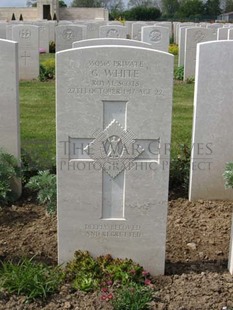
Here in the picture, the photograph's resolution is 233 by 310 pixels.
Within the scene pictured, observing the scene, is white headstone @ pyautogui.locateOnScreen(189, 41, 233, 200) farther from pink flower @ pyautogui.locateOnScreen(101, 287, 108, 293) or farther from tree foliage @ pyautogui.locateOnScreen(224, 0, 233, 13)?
tree foliage @ pyautogui.locateOnScreen(224, 0, 233, 13)

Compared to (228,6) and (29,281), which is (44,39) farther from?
(228,6)

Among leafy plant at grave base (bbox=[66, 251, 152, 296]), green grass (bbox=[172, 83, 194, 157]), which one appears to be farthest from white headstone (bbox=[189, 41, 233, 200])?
leafy plant at grave base (bbox=[66, 251, 152, 296])

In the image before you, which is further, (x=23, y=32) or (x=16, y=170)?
(x=23, y=32)

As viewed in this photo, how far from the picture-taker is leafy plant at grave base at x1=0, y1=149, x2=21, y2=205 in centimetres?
477

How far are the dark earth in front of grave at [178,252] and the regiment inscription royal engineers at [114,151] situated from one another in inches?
11.2

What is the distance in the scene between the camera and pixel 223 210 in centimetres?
505

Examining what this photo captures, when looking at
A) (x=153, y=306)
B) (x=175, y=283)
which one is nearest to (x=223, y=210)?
(x=175, y=283)

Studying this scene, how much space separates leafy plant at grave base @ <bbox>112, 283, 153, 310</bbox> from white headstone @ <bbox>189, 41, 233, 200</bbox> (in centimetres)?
210

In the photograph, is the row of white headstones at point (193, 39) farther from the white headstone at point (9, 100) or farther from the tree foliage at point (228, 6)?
the tree foliage at point (228, 6)

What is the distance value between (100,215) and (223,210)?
69.9 inches

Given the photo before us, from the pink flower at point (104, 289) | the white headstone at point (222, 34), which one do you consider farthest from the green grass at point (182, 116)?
the pink flower at point (104, 289)

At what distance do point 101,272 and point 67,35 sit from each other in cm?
1225

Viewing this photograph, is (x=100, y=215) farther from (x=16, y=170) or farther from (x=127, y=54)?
(x=16, y=170)

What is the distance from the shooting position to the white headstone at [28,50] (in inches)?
514
